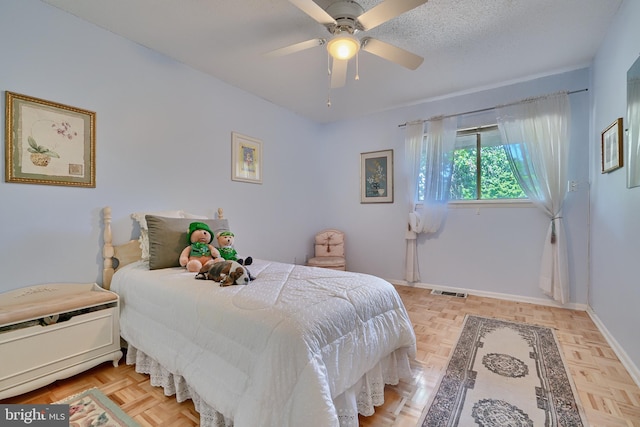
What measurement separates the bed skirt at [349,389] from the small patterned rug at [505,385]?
0.25 meters

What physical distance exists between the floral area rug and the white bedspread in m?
0.29

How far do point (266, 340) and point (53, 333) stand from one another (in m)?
1.50

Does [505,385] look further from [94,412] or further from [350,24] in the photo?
[350,24]

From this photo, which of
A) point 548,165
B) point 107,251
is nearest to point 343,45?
point 107,251

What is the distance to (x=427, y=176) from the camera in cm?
369

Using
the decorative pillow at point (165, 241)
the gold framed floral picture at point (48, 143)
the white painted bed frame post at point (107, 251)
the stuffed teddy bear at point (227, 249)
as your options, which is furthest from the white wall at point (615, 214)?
the gold framed floral picture at point (48, 143)

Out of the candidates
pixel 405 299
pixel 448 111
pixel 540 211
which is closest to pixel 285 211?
pixel 405 299

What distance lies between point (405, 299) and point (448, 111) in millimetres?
2492

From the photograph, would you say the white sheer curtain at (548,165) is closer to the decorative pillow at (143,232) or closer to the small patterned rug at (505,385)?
the small patterned rug at (505,385)

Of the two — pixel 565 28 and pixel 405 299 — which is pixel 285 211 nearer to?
pixel 405 299

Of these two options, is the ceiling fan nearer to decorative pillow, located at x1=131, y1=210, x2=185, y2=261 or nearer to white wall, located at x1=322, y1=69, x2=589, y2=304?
decorative pillow, located at x1=131, y1=210, x2=185, y2=261

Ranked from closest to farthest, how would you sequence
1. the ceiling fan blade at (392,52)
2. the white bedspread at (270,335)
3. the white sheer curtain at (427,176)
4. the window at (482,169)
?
1. the white bedspread at (270,335)
2. the ceiling fan blade at (392,52)
3. the window at (482,169)
4. the white sheer curtain at (427,176)

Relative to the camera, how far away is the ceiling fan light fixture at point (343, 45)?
1.79m

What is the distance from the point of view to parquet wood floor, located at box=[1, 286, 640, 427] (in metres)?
1.48
